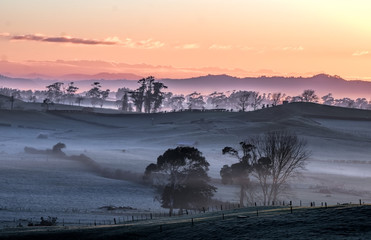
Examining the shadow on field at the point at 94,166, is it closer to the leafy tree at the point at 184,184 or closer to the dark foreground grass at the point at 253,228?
the leafy tree at the point at 184,184

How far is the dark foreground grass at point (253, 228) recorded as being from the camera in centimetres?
3841

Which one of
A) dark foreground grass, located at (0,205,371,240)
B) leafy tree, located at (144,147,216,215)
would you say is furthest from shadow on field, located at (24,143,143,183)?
dark foreground grass, located at (0,205,371,240)

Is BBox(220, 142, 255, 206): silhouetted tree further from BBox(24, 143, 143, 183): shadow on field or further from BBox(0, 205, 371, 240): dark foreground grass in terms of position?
BBox(0, 205, 371, 240): dark foreground grass

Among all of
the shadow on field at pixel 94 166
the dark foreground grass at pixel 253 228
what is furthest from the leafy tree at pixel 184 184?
the dark foreground grass at pixel 253 228

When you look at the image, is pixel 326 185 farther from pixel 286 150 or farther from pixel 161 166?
pixel 161 166

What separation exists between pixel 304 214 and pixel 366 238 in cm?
982

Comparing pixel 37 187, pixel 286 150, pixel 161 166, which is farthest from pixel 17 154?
pixel 286 150

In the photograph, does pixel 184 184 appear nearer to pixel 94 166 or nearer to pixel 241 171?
pixel 241 171

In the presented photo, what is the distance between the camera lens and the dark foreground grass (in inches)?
1512

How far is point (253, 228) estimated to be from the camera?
4138cm

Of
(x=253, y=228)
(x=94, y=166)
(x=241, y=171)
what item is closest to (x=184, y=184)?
(x=241, y=171)

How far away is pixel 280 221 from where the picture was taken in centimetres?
4288

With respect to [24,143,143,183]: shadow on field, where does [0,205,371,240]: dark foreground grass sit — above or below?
below

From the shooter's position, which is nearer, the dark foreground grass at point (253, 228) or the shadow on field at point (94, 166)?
the dark foreground grass at point (253, 228)
